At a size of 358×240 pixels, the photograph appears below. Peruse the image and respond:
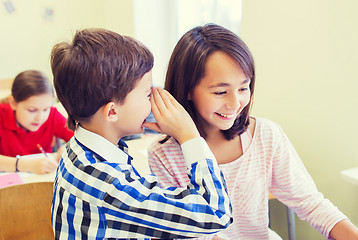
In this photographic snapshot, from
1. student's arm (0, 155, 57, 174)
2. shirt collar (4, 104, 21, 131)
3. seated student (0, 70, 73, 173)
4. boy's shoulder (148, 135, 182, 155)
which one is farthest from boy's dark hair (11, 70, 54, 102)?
boy's shoulder (148, 135, 182, 155)

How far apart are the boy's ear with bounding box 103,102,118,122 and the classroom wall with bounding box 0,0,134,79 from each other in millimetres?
2767

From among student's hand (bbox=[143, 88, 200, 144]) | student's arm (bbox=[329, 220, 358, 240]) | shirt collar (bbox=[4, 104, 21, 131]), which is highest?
student's hand (bbox=[143, 88, 200, 144])

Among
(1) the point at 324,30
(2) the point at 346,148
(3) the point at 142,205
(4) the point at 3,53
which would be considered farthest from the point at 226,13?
(4) the point at 3,53

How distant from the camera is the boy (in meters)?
0.73

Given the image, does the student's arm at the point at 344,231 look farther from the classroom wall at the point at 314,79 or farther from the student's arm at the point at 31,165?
the student's arm at the point at 31,165

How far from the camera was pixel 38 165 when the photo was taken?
5.62 ft

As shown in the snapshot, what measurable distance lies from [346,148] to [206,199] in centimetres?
89

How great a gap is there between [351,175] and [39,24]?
3422 millimetres

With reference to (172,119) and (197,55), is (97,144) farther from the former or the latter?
(197,55)

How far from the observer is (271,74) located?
69.0 inches

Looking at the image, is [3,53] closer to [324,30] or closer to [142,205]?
[324,30]

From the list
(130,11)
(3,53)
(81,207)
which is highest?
(130,11)

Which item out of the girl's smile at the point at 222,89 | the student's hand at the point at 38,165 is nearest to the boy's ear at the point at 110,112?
the girl's smile at the point at 222,89

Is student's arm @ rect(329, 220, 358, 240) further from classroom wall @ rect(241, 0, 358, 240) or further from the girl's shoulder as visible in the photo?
classroom wall @ rect(241, 0, 358, 240)
